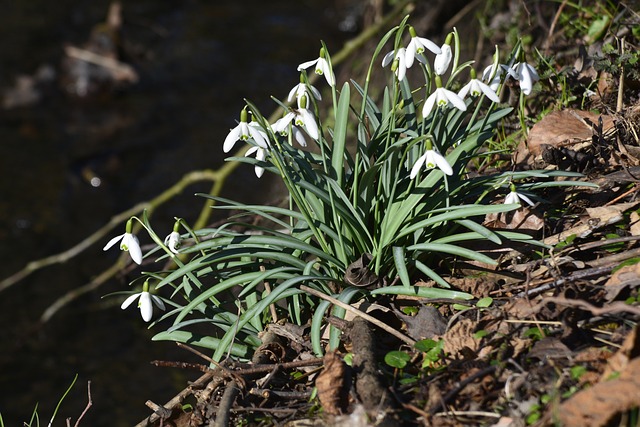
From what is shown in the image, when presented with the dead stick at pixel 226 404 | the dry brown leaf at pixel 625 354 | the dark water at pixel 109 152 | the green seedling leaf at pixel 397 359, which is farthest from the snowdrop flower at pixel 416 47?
the dark water at pixel 109 152

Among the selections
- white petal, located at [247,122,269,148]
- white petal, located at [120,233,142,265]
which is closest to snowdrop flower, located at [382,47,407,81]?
white petal, located at [247,122,269,148]

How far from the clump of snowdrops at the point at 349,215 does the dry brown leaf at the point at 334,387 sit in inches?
6.9

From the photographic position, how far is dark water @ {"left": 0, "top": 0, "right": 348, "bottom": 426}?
14.5 feet

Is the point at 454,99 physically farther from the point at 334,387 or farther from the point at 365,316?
the point at 334,387

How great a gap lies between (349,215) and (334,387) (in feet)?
1.95

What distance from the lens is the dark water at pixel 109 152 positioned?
4414mm

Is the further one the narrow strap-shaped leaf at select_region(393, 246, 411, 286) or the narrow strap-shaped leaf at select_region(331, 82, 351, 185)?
the narrow strap-shaped leaf at select_region(331, 82, 351, 185)

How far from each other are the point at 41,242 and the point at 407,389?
14.2ft

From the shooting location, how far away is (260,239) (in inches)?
92.3

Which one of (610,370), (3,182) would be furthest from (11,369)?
(610,370)

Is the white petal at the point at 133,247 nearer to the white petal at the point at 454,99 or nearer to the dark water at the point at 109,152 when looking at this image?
the white petal at the point at 454,99

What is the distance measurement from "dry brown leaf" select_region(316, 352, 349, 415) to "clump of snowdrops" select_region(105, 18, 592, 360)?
0.18 m

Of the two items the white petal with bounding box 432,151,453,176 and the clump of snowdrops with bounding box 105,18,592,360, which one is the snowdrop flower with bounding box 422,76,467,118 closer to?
the clump of snowdrops with bounding box 105,18,592,360

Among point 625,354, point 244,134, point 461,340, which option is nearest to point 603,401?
point 625,354
